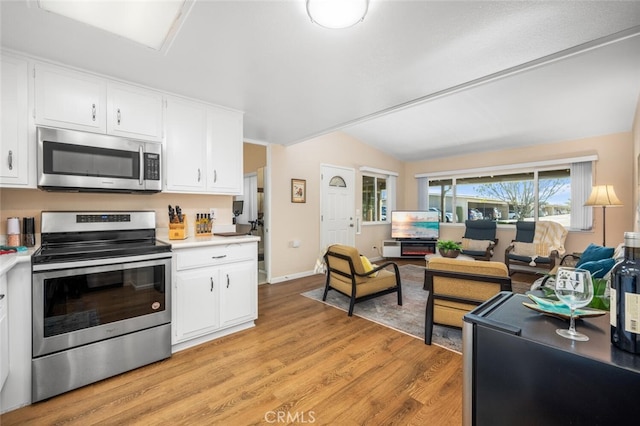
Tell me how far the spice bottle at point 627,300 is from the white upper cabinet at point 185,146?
2.95m

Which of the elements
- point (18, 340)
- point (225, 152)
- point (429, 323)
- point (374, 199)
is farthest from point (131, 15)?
point (374, 199)

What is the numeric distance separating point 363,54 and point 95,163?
2.35 m

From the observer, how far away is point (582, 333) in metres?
0.80

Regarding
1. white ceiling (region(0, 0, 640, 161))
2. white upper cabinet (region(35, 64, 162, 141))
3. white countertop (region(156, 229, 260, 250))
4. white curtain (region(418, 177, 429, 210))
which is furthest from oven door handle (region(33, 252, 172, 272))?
white curtain (region(418, 177, 429, 210))

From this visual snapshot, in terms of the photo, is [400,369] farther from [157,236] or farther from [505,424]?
[157,236]

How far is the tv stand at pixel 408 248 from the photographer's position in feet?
20.4

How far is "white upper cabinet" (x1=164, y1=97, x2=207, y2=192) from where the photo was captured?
2.59m

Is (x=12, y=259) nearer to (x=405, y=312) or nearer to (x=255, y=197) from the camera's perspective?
(x=405, y=312)

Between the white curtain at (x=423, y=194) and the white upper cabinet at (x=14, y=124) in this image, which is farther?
the white curtain at (x=423, y=194)

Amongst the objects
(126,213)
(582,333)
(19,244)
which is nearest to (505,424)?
(582,333)

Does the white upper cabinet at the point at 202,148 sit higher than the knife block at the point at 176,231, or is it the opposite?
the white upper cabinet at the point at 202,148

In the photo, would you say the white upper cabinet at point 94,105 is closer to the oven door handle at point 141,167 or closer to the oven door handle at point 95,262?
the oven door handle at point 141,167

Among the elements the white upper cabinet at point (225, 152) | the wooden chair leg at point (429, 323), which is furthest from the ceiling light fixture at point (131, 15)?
the wooden chair leg at point (429, 323)

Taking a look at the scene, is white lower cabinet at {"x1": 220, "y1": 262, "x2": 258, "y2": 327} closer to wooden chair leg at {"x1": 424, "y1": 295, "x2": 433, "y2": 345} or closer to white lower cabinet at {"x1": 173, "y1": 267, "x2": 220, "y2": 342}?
white lower cabinet at {"x1": 173, "y1": 267, "x2": 220, "y2": 342}
